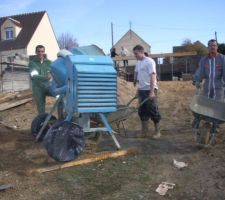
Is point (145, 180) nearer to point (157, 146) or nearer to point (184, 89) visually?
Result: point (157, 146)

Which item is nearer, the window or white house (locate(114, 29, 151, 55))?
the window

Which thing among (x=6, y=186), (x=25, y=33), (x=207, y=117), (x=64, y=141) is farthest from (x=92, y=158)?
(x=25, y=33)

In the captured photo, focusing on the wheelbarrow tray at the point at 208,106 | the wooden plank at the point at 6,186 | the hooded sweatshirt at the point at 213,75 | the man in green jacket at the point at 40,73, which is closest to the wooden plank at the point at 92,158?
the wooden plank at the point at 6,186

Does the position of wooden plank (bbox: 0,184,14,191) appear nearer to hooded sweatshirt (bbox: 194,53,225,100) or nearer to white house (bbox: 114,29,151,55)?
hooded sweatshirt (bbox: 194,53,225,100)

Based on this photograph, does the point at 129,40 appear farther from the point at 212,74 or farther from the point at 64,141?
the point at 64,141

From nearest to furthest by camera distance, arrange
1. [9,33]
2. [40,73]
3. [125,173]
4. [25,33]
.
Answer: [125,173], [40,73], [25,33], [9,33]

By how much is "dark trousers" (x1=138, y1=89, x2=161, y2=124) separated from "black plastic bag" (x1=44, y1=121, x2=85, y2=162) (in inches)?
87.5

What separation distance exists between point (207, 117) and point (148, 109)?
1.41 m

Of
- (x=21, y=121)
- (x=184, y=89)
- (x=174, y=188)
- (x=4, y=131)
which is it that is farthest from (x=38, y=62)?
(x=184, y=89)

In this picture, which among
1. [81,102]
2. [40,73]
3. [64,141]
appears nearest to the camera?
[64,141]

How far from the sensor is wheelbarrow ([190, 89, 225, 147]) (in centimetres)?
732

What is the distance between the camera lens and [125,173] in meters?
6.10

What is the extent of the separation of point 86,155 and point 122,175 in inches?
39.1

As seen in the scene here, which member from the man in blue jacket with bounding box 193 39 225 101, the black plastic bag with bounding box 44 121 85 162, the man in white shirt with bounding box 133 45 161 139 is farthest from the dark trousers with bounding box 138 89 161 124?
the black plastic bag with bounding box 44 121 85 162
